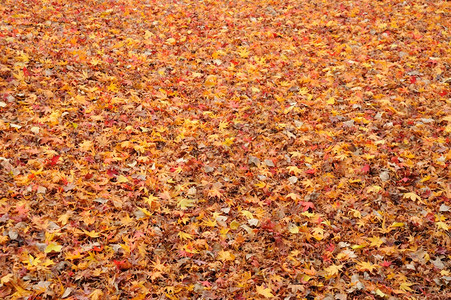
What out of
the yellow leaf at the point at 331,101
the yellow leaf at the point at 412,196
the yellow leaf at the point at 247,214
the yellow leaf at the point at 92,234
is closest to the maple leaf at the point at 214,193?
the yellow leaf at the point at 247,214

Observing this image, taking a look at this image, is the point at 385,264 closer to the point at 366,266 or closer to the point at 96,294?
the point at 366,266

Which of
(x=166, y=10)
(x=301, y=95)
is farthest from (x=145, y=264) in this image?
(x=166, y=10)

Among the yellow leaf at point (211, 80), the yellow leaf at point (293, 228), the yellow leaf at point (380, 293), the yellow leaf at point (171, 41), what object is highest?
the yellow leaf at point (171, 41)

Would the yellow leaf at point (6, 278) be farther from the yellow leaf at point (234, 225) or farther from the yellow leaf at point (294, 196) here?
the yellow leaf at point (294, 196)

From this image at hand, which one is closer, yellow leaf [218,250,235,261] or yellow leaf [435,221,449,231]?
yellow leaf [218,250,235,261]

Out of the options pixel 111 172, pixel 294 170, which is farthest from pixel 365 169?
pixel 111 172

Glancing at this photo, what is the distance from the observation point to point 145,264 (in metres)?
3.45

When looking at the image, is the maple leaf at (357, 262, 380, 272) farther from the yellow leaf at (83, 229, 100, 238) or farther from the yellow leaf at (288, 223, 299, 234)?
the yellow leaf at (83, 229, 100, 238)

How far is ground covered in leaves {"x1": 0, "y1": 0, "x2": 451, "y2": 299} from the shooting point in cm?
344

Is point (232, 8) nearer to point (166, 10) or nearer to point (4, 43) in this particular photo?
point (166, 10)

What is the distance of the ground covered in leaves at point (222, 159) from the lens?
3439 mm

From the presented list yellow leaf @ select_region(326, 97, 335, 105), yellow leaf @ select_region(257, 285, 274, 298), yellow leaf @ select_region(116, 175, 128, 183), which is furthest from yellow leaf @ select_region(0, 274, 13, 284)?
yellow leaf @ select_region(326, 97, 335, 105)

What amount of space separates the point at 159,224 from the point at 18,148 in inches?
Result: 85.4

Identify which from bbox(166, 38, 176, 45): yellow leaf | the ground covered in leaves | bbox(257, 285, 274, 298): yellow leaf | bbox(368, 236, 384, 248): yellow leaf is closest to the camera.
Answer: bbox(257, 285, 274, 298): yellow leaf
